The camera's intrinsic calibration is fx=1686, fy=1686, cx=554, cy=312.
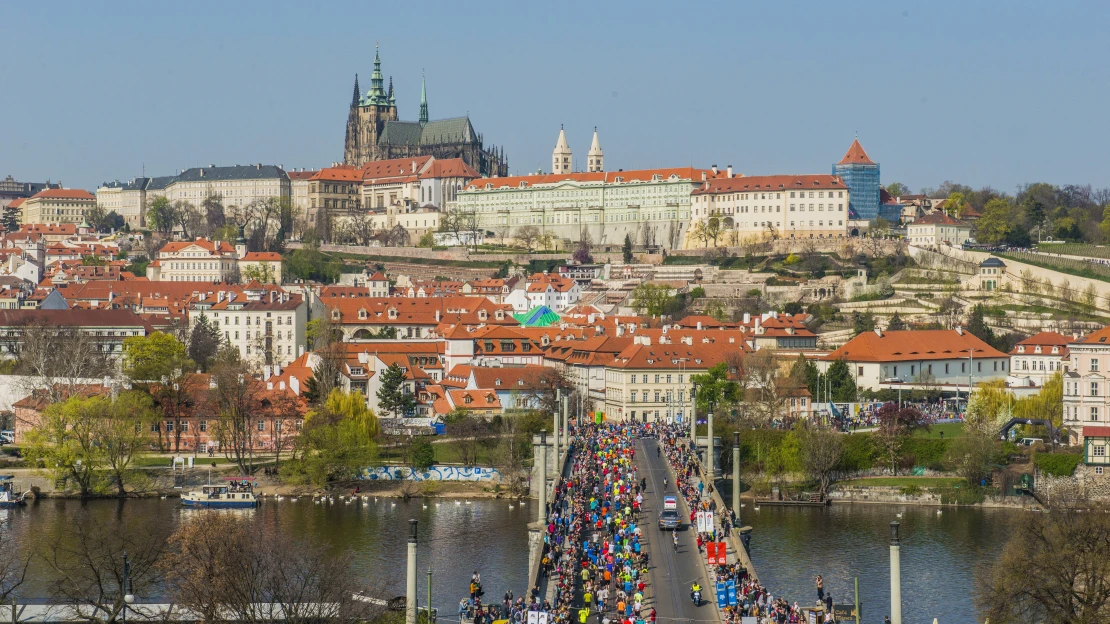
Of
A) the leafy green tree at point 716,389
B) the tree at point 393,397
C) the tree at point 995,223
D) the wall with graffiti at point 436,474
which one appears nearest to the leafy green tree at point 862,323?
the leafy green tree at point 716,389

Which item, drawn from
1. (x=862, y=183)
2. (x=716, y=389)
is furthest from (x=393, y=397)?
(x=862, y=183)

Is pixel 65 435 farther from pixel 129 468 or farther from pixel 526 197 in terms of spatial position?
pixel 526 197

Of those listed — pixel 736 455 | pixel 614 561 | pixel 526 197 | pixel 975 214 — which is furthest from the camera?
pixel 526 197

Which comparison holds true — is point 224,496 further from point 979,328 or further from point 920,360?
point 979,328

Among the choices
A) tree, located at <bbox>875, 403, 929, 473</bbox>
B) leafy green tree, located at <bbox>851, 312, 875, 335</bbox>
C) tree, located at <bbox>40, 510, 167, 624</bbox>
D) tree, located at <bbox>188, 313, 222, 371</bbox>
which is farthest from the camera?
leafy green tree, located at <bbox>851, 312, 875, 335</bbox>

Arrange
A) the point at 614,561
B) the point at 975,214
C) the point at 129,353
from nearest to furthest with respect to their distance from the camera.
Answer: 1. the point at 614,561
2. the point at 129,353
3. the point at 975,214

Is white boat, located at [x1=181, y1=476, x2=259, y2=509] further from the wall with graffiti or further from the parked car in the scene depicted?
the parked car

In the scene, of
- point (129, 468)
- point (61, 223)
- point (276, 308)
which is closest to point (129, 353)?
point (276, 308)

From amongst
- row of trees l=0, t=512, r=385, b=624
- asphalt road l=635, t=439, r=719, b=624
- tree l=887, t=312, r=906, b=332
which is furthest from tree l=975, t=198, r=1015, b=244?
row of trees l=0, t=512, r=385, b=624
